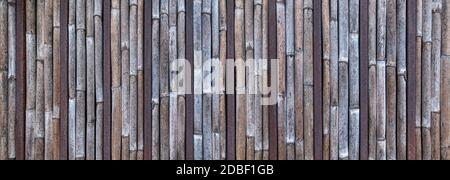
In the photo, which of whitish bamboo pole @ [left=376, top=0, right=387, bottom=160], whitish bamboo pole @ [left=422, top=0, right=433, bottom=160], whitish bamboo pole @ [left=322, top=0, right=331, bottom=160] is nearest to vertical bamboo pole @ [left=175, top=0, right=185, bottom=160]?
whitish bamboo pole @ [left=322, top=0, right=331, bottom=160]

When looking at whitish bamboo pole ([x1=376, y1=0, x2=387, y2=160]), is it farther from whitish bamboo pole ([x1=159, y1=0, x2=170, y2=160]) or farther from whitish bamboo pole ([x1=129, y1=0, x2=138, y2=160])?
whitish bamboo pole ([x1=129, y1=0, x2=138, y2=160])

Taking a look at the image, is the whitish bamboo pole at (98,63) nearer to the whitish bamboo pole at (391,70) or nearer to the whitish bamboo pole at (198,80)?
the whitish bamboo pole at (198,80)

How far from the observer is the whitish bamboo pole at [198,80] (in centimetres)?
197

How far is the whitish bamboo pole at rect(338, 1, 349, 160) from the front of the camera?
1.95 m

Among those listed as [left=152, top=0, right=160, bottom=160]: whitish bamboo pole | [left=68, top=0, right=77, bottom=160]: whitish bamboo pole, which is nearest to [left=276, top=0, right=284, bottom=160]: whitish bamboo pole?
[left=152, top=0, right=160, bottom=160]: whitish bamboo pole

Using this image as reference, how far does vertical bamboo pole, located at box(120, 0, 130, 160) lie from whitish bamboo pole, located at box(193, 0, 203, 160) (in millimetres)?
260

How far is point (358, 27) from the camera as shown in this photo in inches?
77.2

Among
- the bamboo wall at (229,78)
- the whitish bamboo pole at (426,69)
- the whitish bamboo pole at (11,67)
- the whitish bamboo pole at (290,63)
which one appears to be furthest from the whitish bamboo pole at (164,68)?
the whitish bamboo pole at (426,69)

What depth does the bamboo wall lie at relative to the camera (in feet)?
6.41

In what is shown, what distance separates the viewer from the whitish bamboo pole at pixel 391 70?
195 cm

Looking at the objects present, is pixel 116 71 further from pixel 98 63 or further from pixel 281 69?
pixel 281 69

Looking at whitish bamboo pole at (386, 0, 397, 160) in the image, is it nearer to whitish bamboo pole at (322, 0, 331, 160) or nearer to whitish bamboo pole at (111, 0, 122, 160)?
whitish bamboo pole at (322, 0, 331, 160)
